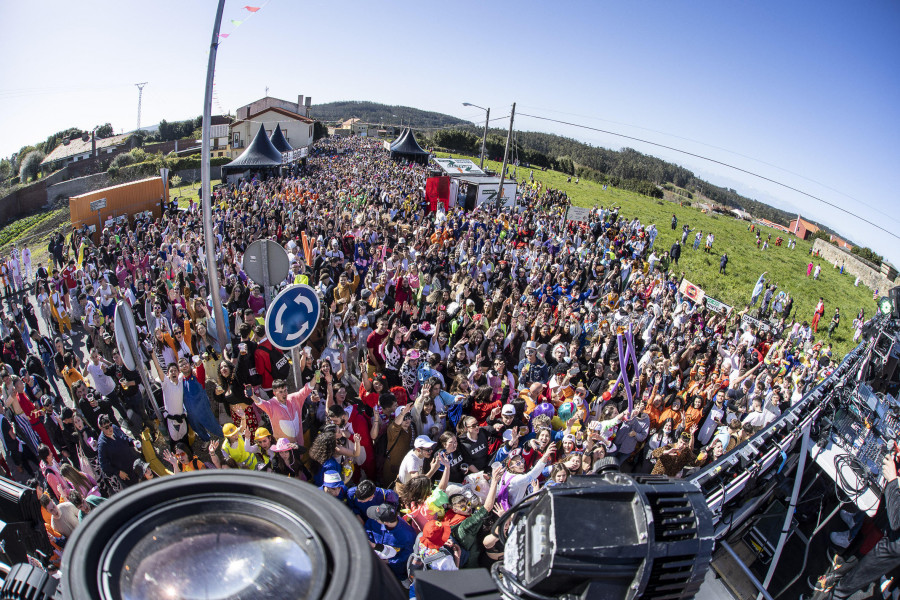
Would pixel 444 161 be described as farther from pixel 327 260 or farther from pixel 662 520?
pixel 662 520

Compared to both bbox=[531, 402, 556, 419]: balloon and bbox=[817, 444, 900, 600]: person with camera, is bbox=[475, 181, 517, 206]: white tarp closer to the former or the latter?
bbox=[531, 402, 556, 419]: balloon

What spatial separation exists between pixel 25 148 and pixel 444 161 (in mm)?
67744

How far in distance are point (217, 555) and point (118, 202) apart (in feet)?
77.3

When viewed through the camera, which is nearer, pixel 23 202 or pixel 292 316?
pixel 292 316

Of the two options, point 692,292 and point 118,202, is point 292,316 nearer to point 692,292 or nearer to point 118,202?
point 692,292

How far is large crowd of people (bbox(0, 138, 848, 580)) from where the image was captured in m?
4.13

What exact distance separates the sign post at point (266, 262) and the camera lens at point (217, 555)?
417cm

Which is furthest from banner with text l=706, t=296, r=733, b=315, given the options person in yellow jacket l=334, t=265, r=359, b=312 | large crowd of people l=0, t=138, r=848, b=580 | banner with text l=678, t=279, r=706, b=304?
person in yellow jacket l=334, t=265, r=359, b=312

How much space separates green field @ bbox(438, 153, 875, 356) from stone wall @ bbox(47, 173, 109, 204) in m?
41.4

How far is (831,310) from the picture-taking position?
74.6ft

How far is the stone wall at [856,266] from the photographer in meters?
28.2

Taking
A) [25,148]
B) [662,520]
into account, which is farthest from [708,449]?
[25,148]

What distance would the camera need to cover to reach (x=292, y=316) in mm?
4387

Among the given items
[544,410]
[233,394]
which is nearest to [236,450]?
[233,394]
